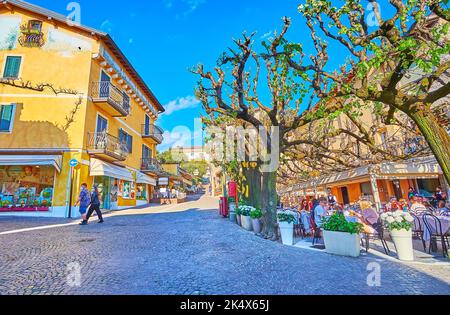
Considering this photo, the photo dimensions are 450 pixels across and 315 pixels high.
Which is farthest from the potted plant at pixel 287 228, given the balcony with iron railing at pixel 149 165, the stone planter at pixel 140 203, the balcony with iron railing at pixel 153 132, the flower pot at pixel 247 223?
the balcony with iron railing at pixel 153 132

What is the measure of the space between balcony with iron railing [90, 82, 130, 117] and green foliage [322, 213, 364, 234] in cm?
1563

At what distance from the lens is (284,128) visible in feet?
29.0

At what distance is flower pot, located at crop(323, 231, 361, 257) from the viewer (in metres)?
5.59

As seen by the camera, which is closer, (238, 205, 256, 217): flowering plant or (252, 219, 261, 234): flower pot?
(252, 219, 261, 234): flower pot

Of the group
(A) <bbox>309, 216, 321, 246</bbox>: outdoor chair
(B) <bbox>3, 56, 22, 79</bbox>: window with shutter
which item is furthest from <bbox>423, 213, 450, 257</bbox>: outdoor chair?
(B) <bbox>3, 56, 22, 79</bbox>: window with shutter

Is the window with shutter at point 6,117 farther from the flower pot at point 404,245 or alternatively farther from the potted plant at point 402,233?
the flower pot at point 404,245

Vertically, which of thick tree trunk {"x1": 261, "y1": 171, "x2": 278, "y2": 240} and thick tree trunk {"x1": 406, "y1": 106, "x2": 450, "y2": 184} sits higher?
thick tree trunk {"x1": 406, "y1": 106, "x2": 450, "y2": 184}

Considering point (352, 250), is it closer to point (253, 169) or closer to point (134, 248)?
point (134, 248)

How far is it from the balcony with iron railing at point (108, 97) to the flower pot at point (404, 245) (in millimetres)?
17051

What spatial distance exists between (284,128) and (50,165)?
13.8m

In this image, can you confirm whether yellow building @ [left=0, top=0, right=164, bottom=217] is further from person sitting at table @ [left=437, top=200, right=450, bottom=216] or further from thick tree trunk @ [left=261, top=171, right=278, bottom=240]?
person sitting at table @ [left=437, top=200, right=450, bottom=216]

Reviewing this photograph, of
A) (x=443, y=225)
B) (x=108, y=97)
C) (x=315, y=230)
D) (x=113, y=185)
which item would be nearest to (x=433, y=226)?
(x=443, y=225)
